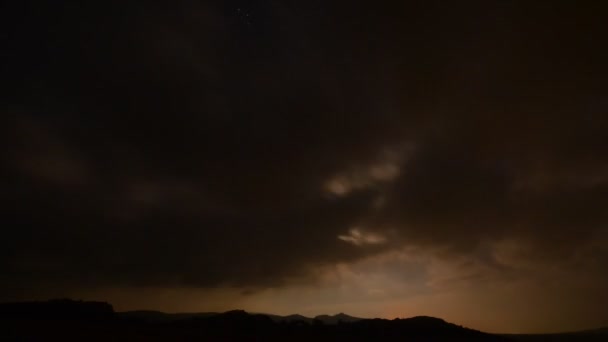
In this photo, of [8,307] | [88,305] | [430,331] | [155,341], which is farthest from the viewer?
[430,331]

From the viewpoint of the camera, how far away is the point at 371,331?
3803 cm

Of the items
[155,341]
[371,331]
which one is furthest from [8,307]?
[371,331]

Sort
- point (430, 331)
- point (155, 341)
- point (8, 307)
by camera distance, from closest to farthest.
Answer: point (155, 341) < point (8, 307) < point (430, 331)

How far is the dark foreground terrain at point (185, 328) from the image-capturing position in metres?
24.9

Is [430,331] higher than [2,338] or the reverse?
higher

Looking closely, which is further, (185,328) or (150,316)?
(150,316)

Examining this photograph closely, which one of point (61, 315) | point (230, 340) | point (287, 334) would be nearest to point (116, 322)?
point (61, 315)

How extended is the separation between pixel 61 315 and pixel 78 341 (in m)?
13.1

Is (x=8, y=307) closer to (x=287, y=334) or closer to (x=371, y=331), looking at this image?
(x=287, y=334)

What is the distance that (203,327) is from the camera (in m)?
31.7

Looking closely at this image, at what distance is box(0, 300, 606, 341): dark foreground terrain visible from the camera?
24.9 m

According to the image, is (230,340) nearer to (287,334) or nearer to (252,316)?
(287,334)

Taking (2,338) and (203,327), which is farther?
(203,327)

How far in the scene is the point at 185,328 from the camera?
30531 millimetres
